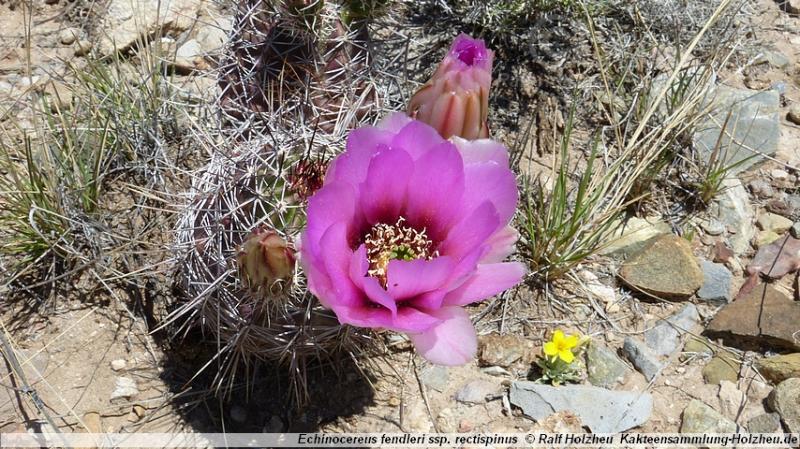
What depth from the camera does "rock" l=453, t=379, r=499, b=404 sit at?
80.7 inches

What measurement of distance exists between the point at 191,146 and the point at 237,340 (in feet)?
2.77

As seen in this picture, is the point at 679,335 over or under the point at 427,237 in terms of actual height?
under

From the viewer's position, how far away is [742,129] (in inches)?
106

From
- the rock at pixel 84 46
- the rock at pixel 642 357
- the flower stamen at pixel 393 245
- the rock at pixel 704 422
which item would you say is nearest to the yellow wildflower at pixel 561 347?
the rock at pixel 642 357

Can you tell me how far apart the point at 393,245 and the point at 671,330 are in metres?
1.08

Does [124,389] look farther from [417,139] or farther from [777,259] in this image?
[777,259]

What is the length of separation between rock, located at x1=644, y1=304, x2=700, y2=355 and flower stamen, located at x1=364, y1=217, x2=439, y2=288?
98 cm

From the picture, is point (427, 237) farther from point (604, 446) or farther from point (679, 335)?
point (679, 335)

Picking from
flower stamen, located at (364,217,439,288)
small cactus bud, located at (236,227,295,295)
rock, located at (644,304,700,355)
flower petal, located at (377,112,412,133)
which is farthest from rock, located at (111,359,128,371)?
rock, located at (644,304,700,355)

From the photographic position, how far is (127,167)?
2.28 metres

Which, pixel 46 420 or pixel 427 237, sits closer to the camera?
pixel 427 237

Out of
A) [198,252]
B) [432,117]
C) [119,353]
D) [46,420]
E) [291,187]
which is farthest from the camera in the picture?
[119,353]

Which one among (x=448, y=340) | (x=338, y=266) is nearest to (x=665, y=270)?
(x=448, y=340)

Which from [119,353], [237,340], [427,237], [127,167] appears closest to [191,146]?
[127,167]
